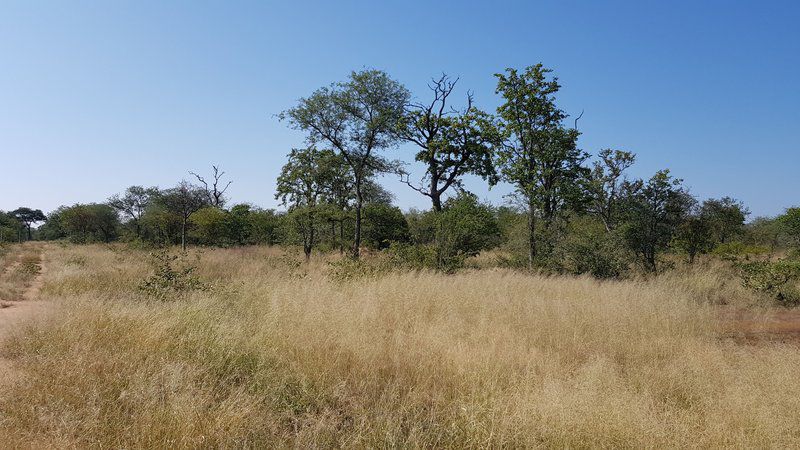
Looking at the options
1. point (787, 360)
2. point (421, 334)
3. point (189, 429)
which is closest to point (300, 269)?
point (421, 334)

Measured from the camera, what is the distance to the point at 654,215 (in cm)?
1436

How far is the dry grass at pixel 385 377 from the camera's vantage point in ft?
11.7

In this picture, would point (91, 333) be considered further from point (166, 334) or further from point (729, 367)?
point (729, 367)

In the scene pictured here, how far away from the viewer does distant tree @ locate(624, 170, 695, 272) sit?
14.2 m

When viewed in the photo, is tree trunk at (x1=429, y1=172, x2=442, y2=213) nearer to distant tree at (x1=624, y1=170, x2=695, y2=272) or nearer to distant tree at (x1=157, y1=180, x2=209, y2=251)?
distant tree at (x1=624, y1=170, x2=695, y2=272)

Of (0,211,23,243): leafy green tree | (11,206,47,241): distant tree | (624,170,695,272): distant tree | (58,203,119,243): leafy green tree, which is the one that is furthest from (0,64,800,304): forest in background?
(11,206,47,241): distant tree

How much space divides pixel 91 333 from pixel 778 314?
44.2 ft

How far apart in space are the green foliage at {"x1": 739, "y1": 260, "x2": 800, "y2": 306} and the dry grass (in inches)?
218

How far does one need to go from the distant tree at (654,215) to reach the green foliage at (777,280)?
248cm

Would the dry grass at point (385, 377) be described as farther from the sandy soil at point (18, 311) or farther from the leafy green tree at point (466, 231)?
the leafy green tree at point (466, 231)

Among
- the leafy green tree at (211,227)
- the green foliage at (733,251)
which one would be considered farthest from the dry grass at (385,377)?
the leafy green tree at (211,227)

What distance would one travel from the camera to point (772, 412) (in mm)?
4074

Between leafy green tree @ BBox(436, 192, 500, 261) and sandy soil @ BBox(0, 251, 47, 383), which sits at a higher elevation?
leafy green tree @ BBox(436, 192, 500, 261)

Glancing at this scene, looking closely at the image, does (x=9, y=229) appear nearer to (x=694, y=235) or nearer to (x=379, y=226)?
(x=379, y=226)
